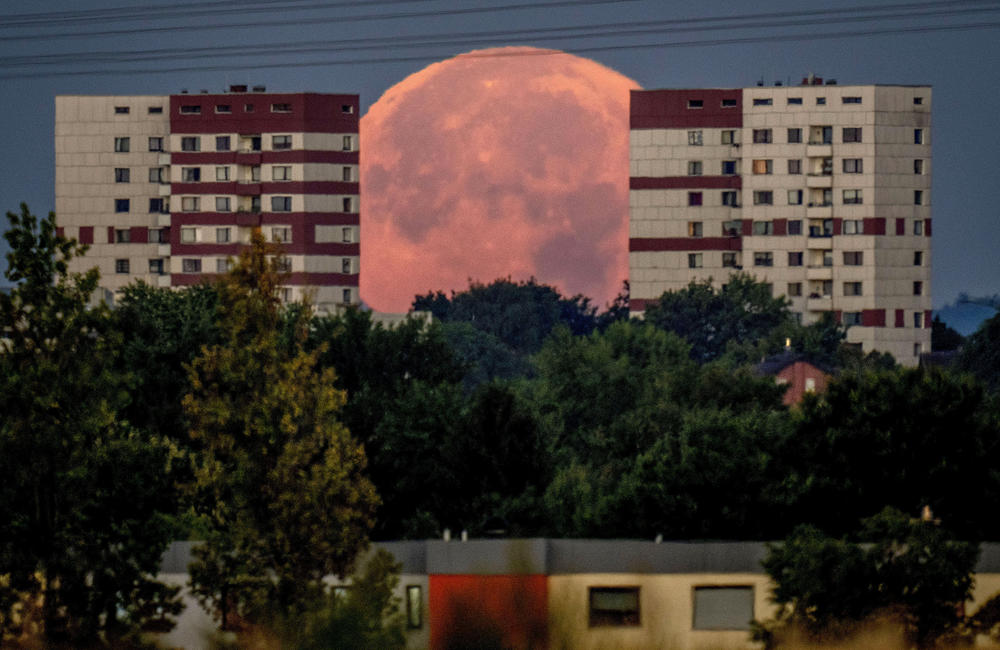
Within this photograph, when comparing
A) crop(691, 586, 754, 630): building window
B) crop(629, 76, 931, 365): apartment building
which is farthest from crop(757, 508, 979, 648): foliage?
crop(629, 76, 931, 365): apartment building

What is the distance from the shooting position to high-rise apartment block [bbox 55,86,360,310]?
527 feet

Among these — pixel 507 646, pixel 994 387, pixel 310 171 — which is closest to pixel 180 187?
pixel 310 171

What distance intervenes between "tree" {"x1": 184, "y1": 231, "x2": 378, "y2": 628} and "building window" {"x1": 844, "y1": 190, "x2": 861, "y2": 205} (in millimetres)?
131446

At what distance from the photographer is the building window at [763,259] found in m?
164

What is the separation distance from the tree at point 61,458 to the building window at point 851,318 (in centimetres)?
13460

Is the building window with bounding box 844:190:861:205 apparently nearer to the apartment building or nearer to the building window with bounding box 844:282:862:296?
the apartment building

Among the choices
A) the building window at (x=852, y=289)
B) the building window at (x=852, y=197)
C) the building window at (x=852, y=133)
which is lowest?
the building window at (x=852, y=289)

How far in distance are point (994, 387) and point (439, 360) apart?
178ft

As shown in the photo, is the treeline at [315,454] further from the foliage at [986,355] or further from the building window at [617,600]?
the foliage at [986,355]

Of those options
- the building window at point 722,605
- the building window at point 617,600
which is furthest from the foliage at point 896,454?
the building window at point 617,600

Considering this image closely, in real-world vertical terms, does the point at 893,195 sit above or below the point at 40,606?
above

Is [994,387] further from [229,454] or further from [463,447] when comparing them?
[229,454]

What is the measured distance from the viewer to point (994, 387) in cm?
11462

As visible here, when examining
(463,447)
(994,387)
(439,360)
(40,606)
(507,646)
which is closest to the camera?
(507,646)
